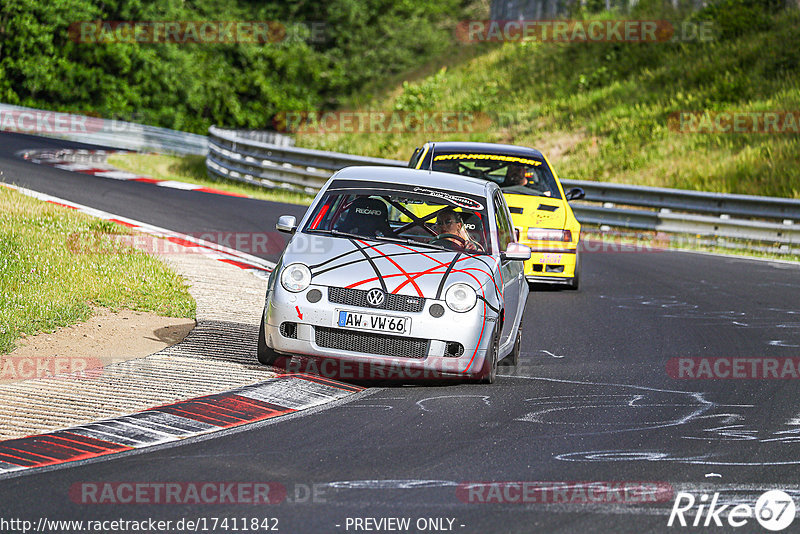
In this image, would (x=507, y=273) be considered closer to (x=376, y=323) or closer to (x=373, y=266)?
(x=373, y=266)

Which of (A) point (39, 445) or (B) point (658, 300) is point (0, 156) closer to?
(B) point (658, 300)

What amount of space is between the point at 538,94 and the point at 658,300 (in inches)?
935

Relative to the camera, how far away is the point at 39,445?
19.2 feet

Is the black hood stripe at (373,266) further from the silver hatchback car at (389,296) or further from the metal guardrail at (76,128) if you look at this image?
the metal guardrail at (76,128)

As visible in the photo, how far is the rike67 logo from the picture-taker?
5.04m

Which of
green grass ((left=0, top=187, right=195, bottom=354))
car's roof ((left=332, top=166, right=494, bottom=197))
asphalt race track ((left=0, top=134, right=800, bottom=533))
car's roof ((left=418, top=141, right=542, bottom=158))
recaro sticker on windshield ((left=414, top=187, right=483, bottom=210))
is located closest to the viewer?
asphalt race track ((left=0, top=134, right=800, bottom=533))

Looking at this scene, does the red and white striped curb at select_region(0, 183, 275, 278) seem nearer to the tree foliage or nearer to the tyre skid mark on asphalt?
the tyre skid mark on asphalt

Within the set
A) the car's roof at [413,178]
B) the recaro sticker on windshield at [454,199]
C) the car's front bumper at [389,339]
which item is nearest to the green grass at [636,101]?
the car's roof at [413,178]

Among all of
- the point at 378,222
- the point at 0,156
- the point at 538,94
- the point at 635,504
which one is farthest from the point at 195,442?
the point at 538,94

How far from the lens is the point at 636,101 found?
31688mm

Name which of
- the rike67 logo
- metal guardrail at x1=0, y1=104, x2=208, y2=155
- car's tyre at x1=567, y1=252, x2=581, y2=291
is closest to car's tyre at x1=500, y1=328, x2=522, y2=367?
the rike67 logo

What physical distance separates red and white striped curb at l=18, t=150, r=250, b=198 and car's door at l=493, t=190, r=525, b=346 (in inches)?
521

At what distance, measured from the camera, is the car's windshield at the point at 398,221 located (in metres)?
8.62

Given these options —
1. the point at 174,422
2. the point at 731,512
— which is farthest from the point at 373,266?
the point at 731,512
